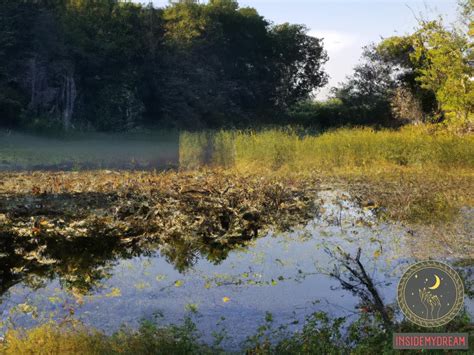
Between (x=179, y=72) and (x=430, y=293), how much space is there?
2633 centimetres

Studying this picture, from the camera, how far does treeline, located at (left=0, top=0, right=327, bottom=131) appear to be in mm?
24250

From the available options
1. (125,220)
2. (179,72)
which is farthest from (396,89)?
(125,220)

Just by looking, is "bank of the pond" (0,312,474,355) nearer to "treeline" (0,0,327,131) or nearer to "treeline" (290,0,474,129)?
"treeline" (290,0,474,129)

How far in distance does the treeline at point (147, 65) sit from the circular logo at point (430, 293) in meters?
21.7

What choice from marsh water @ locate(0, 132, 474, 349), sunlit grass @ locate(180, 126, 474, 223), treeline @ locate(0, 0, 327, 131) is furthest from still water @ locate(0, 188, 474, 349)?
treeline @ locate(0, 0, 327, 131)

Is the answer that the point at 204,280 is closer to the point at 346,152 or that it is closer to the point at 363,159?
the point at 346,152

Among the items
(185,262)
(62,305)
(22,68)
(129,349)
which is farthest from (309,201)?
(22,68)

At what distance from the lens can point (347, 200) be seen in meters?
9.46

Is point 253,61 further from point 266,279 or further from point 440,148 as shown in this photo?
point 266,279

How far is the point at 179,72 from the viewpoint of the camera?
2861 centimetres

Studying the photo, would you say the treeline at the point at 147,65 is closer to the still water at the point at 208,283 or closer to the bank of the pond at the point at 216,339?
the still water at the point at 208,283

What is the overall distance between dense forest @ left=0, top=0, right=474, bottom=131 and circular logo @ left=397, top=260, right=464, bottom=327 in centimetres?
1721

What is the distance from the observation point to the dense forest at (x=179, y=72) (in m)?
24.2

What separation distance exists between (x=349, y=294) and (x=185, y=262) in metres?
1.98
